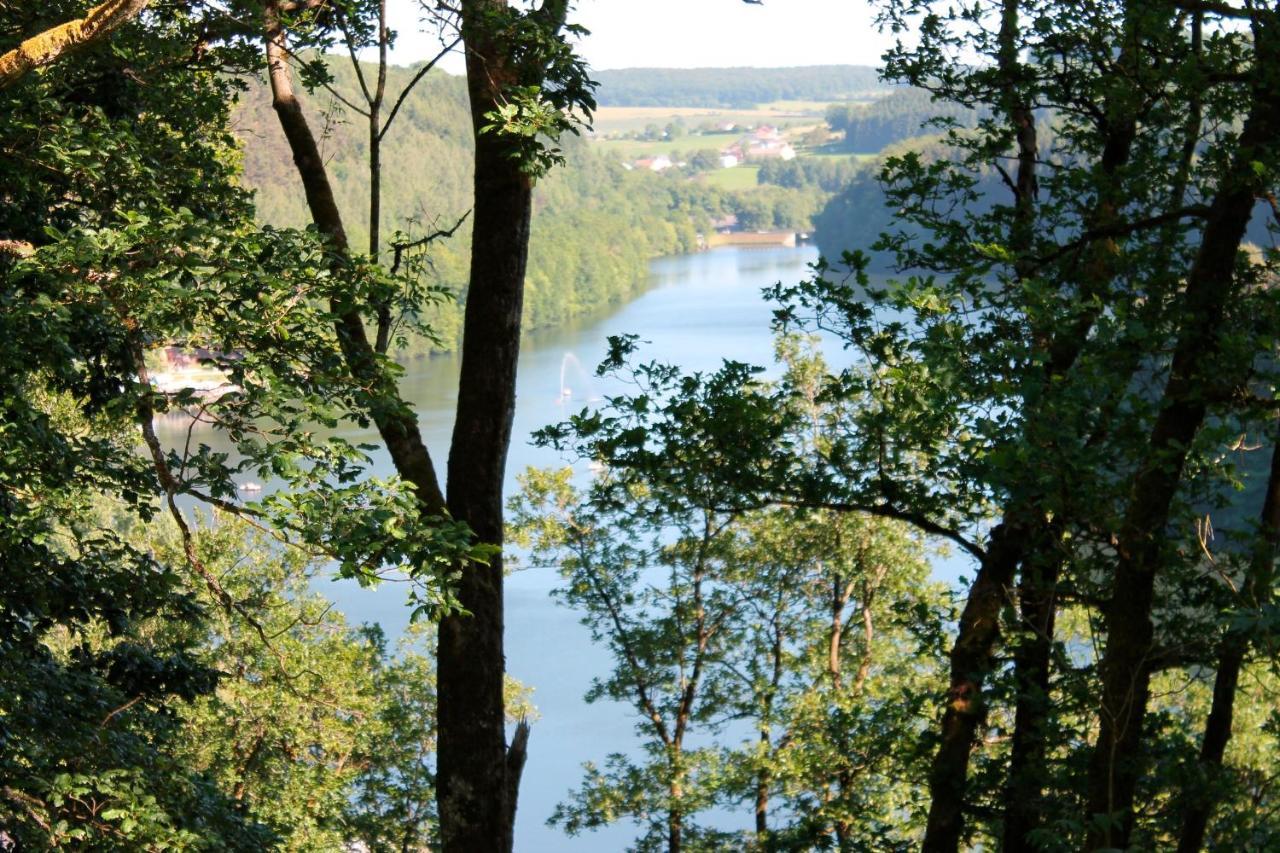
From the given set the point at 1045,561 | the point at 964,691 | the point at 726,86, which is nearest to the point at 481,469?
the point at 1045,561

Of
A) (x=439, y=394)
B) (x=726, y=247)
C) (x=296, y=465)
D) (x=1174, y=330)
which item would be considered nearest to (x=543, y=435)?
(x=296, y=465)

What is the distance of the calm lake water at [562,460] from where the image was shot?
2034 cm

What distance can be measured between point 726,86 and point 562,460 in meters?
148

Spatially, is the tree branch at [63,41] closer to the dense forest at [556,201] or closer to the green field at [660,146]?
the dense forest at [556,201]

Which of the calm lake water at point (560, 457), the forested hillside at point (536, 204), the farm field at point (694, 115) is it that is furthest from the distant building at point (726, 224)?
the farm field at point (694, 115)

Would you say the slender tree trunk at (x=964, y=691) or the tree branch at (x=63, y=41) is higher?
the tree branch at (x=63, y=41)

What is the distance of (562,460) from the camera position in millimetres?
6246

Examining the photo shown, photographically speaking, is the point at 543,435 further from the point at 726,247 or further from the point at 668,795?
the point at 726,247

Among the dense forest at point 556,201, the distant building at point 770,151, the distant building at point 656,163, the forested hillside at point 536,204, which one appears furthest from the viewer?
the distant building at point 656,163

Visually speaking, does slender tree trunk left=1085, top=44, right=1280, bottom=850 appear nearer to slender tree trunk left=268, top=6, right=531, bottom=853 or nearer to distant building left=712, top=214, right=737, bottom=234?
slender tree trunk left=268, top=6, right=531, bottom=853

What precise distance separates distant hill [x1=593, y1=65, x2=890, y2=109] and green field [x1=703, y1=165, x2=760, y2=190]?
1373 inches

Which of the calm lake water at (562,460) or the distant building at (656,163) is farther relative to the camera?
the distant building at (656,163)

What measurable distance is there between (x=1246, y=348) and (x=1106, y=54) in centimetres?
146

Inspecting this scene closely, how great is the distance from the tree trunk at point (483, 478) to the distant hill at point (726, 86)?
13979cm
